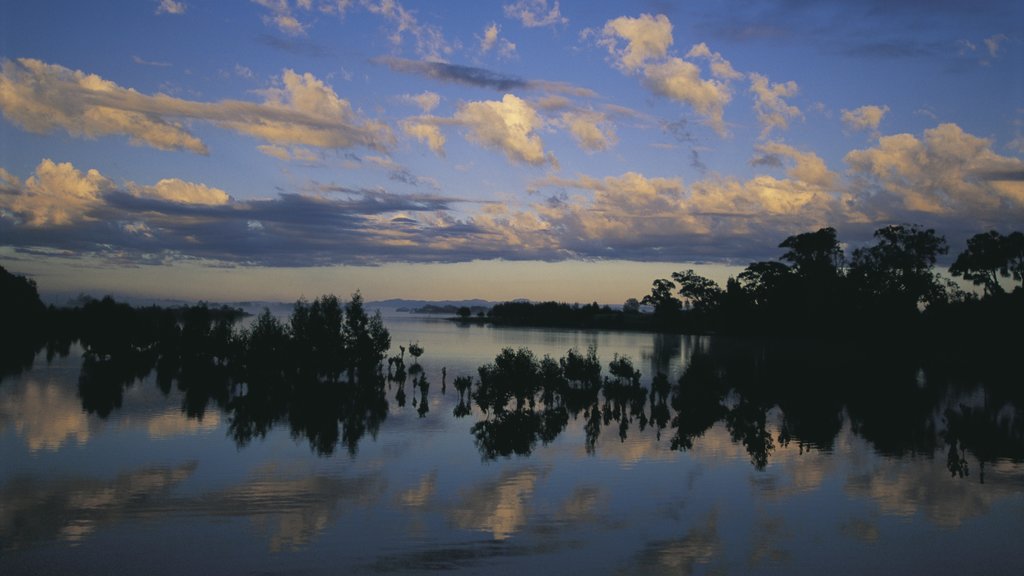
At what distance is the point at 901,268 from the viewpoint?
108500 mm

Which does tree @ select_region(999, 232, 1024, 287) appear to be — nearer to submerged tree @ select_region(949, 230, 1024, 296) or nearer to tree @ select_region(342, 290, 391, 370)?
submerged tree @ select_region(949, 230, 1024, 296)

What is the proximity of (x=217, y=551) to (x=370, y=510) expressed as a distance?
5.22 metres

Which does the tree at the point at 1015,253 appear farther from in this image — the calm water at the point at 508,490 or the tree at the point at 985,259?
the calm water at the point at 508,490

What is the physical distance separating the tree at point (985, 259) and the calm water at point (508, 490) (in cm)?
5126

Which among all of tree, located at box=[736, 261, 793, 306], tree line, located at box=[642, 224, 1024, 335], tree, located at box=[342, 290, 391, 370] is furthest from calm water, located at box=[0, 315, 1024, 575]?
tree, located at box=[736, 261, 793, 306]

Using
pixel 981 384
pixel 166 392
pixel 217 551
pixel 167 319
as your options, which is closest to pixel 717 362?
pixel 981 384

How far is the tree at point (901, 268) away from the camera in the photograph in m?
105

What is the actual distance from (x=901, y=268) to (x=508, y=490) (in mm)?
100527

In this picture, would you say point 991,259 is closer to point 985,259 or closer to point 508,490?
point 985,259

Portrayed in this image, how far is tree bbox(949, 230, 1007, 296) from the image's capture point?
9038cm

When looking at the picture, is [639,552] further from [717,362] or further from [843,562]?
[717,362]

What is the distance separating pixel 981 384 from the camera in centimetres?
6297

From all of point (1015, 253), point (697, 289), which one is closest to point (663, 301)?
point (697, 289)

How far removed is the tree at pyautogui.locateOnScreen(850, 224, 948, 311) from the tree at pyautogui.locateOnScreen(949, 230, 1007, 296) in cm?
930
